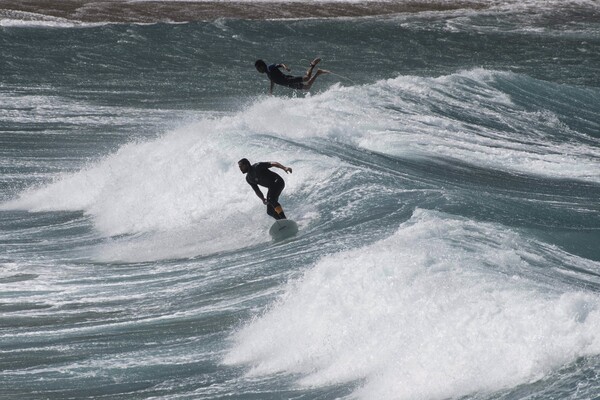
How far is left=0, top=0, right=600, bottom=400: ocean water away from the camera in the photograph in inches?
421

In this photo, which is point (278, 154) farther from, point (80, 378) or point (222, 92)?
point (222, 92)

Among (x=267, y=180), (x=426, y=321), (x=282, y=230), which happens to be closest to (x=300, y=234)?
(x=282, y=230)

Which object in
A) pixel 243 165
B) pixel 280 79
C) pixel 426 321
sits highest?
pixel 280 79

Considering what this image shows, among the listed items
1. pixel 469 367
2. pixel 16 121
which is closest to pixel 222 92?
pixel 16 121

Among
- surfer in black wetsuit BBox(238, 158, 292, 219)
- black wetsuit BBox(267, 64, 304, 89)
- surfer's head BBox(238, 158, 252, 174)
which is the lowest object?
surfer in black wetsuit BBox(238, 158, 292, 219)

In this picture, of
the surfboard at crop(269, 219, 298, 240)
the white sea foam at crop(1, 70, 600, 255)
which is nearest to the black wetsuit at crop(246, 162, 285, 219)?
the surfboard at crop(269, 219, 298, 240)

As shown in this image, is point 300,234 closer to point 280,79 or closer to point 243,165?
point 243,165

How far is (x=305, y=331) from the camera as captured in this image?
11719 mm

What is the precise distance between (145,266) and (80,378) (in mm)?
4118

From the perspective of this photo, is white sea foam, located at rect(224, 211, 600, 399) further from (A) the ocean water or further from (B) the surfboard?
(B) the surfboard

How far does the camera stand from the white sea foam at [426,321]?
9969mm

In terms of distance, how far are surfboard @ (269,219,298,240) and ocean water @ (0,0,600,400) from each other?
202mm

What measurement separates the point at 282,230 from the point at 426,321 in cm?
493

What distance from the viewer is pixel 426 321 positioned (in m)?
10.9
